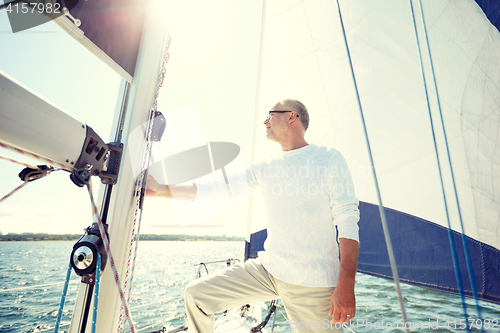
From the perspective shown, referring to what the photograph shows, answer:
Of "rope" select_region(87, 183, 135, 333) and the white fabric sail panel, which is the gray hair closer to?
the white fabric sail panel

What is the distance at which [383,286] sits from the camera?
31.7 ft

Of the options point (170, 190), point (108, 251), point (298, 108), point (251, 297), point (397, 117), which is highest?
point (397, 117)

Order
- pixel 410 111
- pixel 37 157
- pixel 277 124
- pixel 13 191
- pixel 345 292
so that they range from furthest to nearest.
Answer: pixel 410 111
pixel 277 124
pixel 345 292
pixel 13 191
pixel 37 157

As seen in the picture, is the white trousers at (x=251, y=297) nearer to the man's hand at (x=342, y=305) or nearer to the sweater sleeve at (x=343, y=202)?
the man's hand at (x=342, y=305)

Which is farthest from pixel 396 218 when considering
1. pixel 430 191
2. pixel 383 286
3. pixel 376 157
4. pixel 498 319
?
pixel 383 286

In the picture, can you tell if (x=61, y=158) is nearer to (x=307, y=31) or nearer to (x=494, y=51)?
(x=494, y=51)

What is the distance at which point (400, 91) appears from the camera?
1.97 metres

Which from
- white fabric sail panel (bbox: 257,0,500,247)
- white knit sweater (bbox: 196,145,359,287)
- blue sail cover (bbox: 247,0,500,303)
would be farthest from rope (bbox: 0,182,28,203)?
white fabric sail panel (bbox: 257,0,500,247)

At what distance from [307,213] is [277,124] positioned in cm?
59

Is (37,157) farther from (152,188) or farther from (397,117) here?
(397,117)

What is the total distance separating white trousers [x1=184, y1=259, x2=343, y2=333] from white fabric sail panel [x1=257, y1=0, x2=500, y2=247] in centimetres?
84

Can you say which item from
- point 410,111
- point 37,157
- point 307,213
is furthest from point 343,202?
point 410,111

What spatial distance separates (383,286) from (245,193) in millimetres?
11177

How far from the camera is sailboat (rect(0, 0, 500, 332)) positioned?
43.6 inches
